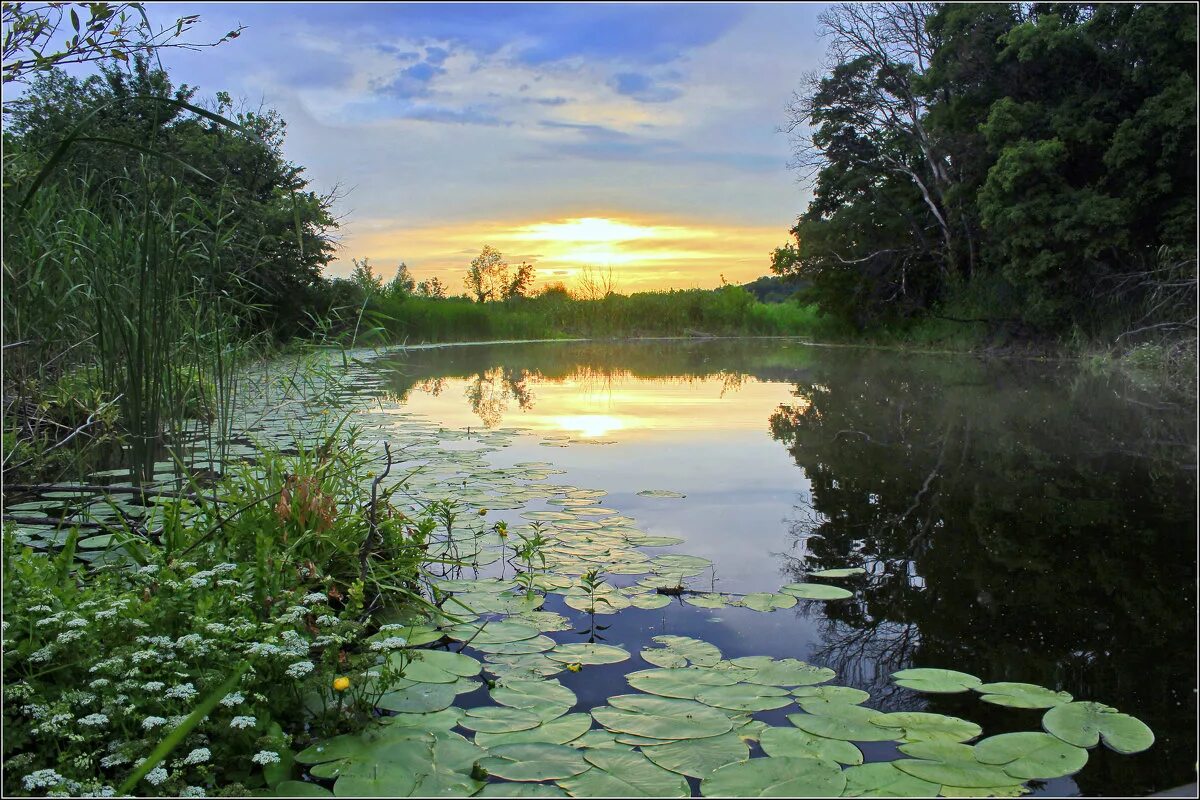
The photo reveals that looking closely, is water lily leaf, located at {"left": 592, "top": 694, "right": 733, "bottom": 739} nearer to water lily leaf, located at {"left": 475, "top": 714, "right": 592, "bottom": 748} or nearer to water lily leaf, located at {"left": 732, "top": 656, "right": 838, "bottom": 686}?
water lily leaf, located at {"left": 475, "top": 714, "right": 592, "bottom": 748}

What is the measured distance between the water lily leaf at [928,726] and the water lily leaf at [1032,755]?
50mm

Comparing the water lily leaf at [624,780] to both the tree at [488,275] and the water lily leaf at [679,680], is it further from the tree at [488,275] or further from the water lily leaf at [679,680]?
the tree at [488,275]

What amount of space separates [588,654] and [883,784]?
89cm

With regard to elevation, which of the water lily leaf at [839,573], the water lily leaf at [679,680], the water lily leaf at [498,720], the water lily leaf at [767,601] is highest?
the water lily leaf at [839,573]

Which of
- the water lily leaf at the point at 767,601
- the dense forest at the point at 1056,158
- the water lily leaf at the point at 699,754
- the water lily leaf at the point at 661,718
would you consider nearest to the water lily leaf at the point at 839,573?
the water lily leaf at the point at 767,601

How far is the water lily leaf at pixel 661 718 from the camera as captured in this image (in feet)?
5.98

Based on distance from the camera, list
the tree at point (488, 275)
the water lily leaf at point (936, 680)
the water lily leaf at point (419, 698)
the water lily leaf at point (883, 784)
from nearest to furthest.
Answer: the water lily leaf at point (883, 784), the water lily leaf at point (419, 698), the water lily leaf at point (936, 680), the tree at point (488, 275)

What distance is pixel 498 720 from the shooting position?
6.14 ft

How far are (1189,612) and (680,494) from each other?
7.31ft

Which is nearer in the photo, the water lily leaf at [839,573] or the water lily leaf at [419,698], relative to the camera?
the water lily leaf at [419,698]

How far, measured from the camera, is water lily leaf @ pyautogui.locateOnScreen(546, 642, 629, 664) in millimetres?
2250

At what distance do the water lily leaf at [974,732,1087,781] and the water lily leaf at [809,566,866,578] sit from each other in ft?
3.94

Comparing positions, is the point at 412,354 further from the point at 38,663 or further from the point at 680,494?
the point at 38,663

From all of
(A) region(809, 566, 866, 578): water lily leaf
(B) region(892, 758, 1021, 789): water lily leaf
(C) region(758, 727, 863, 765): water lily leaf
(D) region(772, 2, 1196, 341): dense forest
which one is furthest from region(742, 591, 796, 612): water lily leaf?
(D) region(772, 2, 1196, 341): dense forest
